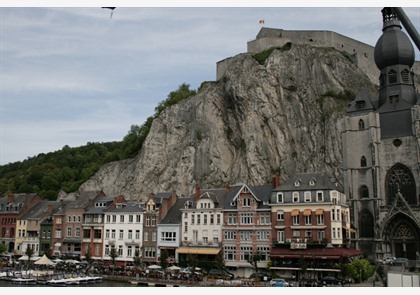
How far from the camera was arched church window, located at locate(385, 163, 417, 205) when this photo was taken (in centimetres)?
4934

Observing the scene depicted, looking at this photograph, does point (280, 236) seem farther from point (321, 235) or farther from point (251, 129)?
point (251, 129)

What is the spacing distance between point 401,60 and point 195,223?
29.4 metres

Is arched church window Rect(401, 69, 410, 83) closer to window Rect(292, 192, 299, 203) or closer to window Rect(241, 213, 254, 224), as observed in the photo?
window Rect(292, 192, 299, 203)

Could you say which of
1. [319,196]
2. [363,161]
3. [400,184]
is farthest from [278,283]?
[363,161]

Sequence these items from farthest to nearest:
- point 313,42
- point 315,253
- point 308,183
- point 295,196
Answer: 1. point 313,42
2. point 308,183
3. point 295,196
4. point 315,253

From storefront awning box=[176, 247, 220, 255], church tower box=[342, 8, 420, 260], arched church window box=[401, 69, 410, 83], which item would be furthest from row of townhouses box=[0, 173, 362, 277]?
Result: arched church window box=[401, 69, 410, 83]

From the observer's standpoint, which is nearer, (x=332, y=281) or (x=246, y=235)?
(x=332, y=281)

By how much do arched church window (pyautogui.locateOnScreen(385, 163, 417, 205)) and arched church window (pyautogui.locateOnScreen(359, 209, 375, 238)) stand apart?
2.44m

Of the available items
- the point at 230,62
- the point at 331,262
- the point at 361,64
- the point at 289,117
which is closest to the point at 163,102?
the point at 230,62

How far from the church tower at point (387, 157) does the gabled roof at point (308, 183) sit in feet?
30.0

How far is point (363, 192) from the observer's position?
51.8m

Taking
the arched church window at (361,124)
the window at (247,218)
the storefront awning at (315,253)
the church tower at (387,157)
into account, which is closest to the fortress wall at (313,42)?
the church tower at (387,157)

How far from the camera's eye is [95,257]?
169ft

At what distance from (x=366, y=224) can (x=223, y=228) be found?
15.7m
